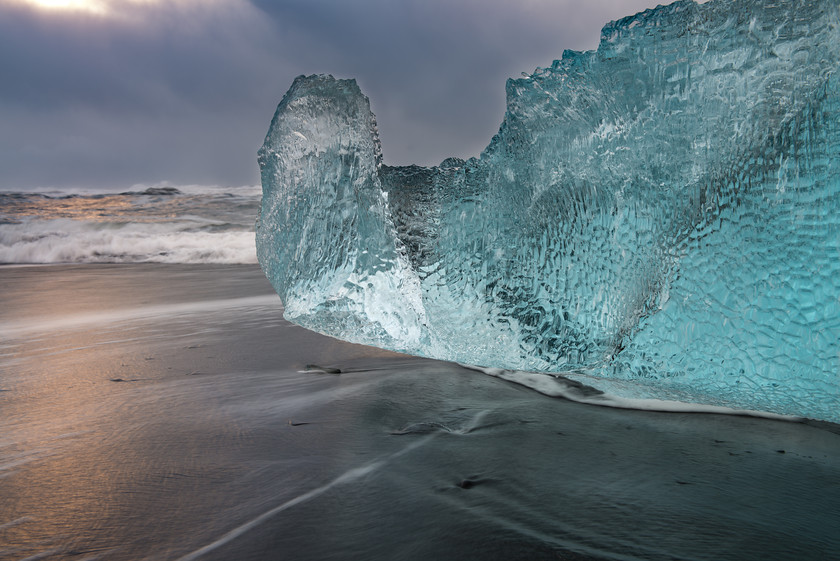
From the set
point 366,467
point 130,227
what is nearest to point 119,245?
point 130,227

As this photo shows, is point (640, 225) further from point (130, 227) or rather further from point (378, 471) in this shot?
point (130, 227)

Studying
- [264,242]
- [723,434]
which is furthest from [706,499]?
[264,242]

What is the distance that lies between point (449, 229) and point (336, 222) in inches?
14.8

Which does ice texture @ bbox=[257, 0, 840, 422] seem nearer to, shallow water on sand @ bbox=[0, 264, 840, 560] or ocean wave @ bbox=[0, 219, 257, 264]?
shallow water on sand @ bbox=[0, 264, 840, 560]

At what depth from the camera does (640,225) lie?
1.27 m

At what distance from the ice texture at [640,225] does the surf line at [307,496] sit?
0.43m

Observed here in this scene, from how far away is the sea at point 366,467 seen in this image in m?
0.74

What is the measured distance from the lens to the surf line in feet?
2.38

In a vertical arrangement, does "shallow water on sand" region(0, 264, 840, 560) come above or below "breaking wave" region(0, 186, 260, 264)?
below

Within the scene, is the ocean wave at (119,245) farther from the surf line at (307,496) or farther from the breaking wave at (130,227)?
the surf line at (307,496)

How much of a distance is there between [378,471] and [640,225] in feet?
2.50

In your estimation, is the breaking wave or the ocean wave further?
the breaking wave

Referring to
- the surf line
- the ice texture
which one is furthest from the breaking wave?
the surf line

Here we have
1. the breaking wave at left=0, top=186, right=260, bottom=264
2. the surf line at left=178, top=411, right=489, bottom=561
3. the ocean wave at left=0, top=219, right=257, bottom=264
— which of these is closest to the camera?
the surf line at left=178, top=411, right=489, bottom=561
